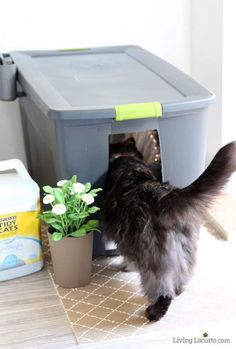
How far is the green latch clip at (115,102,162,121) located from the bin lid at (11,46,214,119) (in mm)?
17

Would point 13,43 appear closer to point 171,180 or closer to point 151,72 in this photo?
point 151,72

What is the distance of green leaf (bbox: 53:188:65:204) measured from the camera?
4.48 feet

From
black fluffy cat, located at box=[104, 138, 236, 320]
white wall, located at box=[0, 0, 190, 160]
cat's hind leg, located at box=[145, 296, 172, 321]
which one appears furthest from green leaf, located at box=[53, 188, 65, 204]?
white wall, located at box=[0, 0, 190, 160]

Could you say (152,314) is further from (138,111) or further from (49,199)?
(138,111)

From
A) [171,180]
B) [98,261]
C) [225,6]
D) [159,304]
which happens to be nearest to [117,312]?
[159,304]

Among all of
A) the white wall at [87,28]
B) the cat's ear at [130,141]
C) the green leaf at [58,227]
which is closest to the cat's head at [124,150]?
the cat's ear at [130,141]

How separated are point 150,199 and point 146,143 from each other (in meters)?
0.38

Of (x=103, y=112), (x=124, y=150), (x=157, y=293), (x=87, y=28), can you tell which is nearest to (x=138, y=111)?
(x=103, y=112)

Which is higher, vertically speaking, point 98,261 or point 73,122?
point 73,122

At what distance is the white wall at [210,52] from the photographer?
1843 mm

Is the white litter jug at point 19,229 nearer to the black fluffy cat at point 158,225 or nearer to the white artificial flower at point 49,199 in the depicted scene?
the white artificial flower at point 49,199

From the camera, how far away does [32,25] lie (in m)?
1.94

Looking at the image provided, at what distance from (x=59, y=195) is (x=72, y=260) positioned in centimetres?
18

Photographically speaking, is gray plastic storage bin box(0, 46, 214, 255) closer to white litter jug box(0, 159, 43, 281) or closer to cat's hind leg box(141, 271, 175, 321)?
white litter jug box(0, 159, 43, 281)
